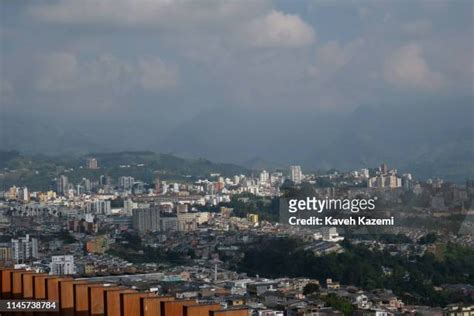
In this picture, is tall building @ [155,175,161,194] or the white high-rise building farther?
tall building @ [155,175,161,194]

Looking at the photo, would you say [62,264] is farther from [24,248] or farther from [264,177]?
[264,177]

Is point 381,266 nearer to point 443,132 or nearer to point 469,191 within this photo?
point 469,191

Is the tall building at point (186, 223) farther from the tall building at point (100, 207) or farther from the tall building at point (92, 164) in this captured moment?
the tall building at point (92, 164)

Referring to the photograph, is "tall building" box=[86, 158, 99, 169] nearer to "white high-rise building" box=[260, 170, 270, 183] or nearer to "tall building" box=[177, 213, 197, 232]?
"tall building" box=[177, 213, 197, 232]

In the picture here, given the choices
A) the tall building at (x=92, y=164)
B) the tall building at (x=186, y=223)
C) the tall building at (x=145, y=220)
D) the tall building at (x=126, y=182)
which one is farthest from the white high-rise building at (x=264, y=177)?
the tall building at (x=92, y=164)

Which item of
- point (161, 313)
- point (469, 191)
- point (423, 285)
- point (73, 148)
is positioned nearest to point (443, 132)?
point (469, 191)

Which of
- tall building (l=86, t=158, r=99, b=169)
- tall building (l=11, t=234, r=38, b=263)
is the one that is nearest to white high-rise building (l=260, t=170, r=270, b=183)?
tall building (l=86, t=158, r=99, b=169)

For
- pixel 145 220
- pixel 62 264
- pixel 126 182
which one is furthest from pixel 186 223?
pixel 62 264
